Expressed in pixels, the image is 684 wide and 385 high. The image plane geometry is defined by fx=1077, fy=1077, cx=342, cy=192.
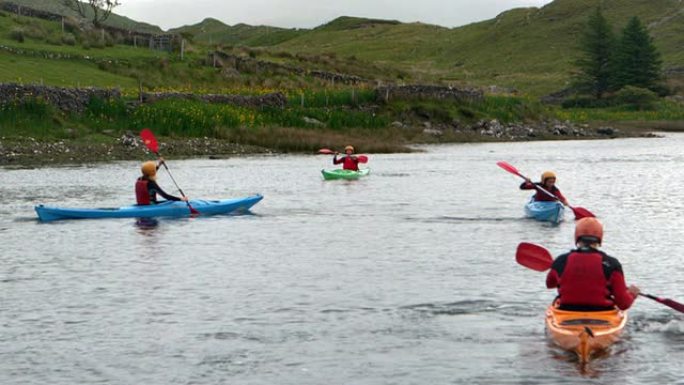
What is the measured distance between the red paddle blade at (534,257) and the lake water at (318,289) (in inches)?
34.4

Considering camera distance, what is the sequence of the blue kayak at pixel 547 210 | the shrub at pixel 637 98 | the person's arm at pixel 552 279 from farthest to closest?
1. the shrub at pixel 637 98
2. the blue kayak at pixel 547 210
3. the person's arm at pixel 552 279

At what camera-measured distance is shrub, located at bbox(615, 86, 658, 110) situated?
276 ft

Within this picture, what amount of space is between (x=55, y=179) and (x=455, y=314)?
73.2ft

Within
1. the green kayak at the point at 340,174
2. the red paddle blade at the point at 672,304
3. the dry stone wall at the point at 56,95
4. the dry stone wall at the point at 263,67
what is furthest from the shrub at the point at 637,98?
the red paddle blade at the point at 672,304

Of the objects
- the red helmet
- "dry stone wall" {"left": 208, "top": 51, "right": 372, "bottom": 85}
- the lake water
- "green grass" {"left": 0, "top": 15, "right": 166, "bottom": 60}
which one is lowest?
the lake water

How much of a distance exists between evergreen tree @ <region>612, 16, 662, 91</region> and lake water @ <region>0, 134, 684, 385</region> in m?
60.7

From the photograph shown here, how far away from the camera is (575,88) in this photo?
94.9 meters

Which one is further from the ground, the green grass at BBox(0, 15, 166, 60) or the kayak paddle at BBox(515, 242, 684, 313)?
the green grass at BBox(0, 15, 166, 60)

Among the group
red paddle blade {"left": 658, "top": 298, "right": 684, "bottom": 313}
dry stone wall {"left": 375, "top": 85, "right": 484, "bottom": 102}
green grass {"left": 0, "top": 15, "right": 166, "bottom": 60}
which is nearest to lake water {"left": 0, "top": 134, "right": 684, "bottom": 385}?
red paddle blade {"left": 658, "top": 298, "right": 684, "bottom": 313}

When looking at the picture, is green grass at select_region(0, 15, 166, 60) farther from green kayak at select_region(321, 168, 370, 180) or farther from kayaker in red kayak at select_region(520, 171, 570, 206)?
kayaker in red kayak at select_region(520, 171, 570, 206)

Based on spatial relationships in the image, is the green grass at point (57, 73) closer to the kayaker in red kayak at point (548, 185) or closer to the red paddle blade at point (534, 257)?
the kayaker in red kayak at point (548, 185)

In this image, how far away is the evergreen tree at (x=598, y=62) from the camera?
300ft

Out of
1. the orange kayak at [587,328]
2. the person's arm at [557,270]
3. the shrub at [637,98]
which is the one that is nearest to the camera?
the orange kayak at [587,328]

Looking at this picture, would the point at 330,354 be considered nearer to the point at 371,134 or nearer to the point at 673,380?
the point at 673,380
